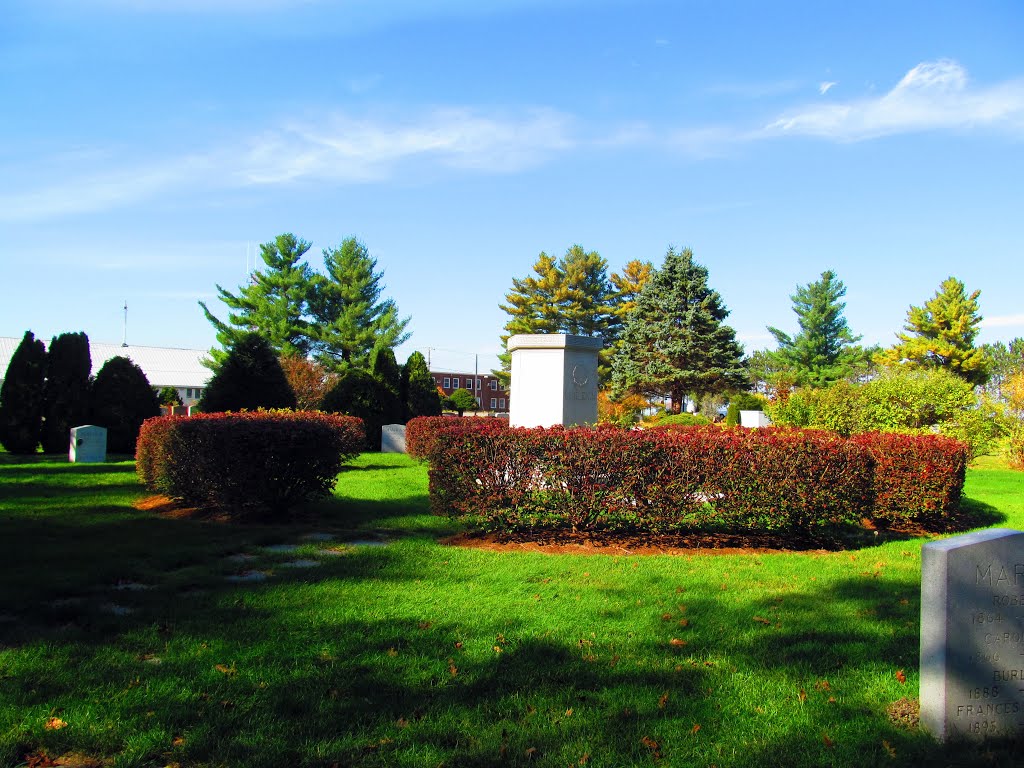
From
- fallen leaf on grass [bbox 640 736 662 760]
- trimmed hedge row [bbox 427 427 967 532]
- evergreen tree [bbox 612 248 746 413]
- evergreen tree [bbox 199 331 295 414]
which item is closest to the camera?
fallen leaf on grass [bbox 640 736 662 760]

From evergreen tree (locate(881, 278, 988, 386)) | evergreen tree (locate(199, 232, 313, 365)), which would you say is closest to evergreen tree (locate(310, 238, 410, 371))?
evergreen tree (locate(199, 232, 313, 365))

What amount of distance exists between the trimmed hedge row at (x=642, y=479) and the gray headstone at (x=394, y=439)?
1330 cm

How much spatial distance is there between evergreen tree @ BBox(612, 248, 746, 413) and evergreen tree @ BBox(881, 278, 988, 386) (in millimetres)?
13941

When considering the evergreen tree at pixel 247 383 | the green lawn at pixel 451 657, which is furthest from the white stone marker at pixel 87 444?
the green lawn at pixel 451 657

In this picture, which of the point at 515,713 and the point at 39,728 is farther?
the point at 515,713

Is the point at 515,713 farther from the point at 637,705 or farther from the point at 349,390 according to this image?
the point at 349,390

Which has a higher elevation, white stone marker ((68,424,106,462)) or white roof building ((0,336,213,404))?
white roof building ((0,336,213,404))

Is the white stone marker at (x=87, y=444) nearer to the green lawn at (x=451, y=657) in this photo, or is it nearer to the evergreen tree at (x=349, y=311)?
the green lawn at (x=451, y=657)

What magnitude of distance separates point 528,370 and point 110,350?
Answer: 62.6 metres

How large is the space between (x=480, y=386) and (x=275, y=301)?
154 feet

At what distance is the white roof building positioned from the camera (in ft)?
200

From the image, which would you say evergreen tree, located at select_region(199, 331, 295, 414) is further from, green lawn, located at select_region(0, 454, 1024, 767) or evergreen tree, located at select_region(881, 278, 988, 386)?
evergreen tree, located at select_region(881, 278, 988, 386)

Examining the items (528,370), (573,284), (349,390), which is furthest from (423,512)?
(573,284)

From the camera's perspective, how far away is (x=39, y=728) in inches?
115
